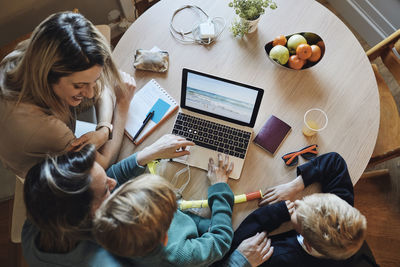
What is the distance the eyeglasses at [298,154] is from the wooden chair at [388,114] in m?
0.47

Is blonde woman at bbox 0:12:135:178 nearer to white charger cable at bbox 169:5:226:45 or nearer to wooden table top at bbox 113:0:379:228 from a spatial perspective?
wooden table top at bbox 113:0:379:228

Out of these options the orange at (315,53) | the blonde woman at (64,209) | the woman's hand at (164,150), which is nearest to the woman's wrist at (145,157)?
the woman's hand at (164,150)

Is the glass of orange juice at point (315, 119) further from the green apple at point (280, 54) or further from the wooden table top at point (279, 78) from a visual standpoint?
the green apple at point (280, 54)

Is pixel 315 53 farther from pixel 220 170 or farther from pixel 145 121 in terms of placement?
pixel 145 121

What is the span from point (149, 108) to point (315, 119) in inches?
28.0

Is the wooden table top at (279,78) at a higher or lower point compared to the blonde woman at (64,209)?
higher

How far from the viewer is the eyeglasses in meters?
1.28

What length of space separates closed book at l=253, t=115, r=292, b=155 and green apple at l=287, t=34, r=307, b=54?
34 centimetres

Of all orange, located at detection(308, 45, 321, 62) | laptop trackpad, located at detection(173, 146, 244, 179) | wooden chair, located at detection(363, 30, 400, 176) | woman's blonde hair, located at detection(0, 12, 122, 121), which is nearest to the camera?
woman's blonde hair, located at detection(0, 12, 122, 121)

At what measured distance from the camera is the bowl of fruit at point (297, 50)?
4.57 feet

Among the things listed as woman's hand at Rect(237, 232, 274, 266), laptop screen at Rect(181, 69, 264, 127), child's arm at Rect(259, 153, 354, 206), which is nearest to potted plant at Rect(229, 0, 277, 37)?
laptop screen at Rect(181, 69, 264, 127)

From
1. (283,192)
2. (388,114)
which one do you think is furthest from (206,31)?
(388,114)

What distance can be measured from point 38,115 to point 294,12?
123cm

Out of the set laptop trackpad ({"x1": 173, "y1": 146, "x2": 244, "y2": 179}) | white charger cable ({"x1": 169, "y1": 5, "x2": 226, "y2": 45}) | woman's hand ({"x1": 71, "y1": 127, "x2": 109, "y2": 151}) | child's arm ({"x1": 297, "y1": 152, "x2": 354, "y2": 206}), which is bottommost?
woman's hand ({"x1": 71, "y1": 127, "x2": 109, "y2": 151})
